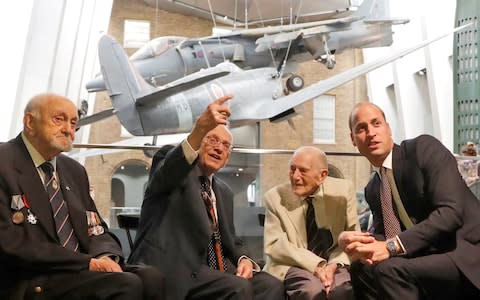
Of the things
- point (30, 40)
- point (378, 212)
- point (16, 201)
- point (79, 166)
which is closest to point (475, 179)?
point (378, 212)

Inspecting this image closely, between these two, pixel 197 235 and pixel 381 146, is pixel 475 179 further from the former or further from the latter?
pixel 197 235

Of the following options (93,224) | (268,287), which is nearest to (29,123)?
→ (93,224)

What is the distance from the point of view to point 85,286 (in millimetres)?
2125

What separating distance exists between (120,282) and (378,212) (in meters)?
1.10

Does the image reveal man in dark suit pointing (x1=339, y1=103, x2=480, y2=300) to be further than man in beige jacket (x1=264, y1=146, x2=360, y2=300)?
No

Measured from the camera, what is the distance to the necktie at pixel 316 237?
2820 mm

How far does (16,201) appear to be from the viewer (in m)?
2.15

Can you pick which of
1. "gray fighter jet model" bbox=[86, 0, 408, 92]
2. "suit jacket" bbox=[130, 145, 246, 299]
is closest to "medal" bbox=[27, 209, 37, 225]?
"suit jacket" bbox=[130, 145, 246, 299]

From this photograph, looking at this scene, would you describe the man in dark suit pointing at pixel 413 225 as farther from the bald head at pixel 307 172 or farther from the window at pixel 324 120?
the window at pixel 324 120

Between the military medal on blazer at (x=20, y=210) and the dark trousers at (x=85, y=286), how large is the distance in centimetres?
21

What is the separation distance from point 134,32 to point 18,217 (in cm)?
1318

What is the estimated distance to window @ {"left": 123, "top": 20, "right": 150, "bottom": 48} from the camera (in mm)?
14805

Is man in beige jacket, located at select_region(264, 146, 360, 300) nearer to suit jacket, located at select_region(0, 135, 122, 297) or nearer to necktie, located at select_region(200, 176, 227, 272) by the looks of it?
necktie, located at select_region(200, 176, 227, 272)

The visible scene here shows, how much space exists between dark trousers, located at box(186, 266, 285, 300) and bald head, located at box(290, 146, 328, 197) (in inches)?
16.6
